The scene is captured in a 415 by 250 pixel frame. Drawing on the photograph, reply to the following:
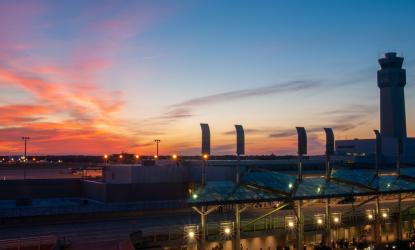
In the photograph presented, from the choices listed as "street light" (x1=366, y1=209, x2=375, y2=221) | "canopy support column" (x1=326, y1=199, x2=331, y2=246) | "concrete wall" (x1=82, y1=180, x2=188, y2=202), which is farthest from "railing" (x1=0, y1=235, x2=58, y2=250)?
"street light" (x1=366, y1=209, x2=375, y2=221)

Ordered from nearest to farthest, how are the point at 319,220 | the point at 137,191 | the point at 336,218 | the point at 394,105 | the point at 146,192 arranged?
the point at 319,220
the point at 336,218
the point at 137,191
the point at 146,192
the point at 394,105

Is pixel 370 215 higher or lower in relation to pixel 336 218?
lower

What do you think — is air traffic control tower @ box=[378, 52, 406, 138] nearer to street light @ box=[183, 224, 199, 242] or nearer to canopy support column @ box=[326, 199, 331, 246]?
canopy support column @ box=[326, 199, 331, 246]

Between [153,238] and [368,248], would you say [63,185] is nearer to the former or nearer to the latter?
[153,238]

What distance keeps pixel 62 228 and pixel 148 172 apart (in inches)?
700

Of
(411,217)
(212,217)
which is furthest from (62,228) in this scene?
(411,217)

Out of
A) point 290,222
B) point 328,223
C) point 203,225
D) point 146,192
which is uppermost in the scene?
point 146,192

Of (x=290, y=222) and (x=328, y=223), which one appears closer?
(x=290, y=222)

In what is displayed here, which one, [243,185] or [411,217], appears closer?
[243,185]

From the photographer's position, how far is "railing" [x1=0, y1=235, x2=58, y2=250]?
28.3 meters

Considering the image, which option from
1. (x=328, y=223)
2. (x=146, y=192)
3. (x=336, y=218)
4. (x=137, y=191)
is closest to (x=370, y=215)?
(x=336, y=218)

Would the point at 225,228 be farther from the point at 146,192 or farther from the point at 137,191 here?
the point at 146,192

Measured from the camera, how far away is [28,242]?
29.9 meters

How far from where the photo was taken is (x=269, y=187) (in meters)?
33.9
